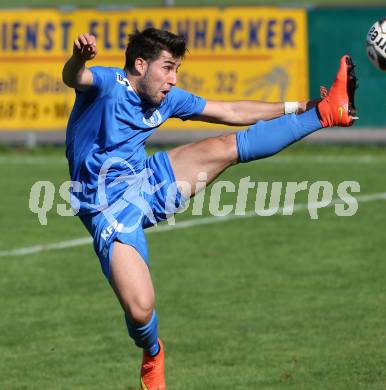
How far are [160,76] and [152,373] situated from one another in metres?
1.94

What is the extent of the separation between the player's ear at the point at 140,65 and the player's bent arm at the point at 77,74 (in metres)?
0.42

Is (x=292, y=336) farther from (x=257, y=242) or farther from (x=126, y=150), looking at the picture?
(x=257, y=242)

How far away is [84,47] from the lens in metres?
7.01

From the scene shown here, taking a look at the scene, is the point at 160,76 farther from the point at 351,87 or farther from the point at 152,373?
the point at 152,373

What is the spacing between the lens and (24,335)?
30.9 feet

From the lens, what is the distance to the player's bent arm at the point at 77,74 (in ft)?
23.4

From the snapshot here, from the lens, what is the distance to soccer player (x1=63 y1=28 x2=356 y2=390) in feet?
24.1

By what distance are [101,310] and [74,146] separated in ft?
9.73

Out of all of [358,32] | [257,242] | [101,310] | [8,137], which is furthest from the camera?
[8,137]

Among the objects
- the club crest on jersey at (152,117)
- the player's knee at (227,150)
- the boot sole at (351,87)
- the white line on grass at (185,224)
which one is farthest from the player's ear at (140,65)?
the white line on grass at (185,224)

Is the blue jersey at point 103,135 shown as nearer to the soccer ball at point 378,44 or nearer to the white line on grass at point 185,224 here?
the soccer ball at point 378,44

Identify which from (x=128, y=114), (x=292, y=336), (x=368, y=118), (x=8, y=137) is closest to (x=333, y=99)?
(x=128, y=114)

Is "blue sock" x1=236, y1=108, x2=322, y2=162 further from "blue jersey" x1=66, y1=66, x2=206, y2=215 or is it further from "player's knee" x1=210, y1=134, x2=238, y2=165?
"blue jersey" x1=66, y1=66, x2=206, y2=215

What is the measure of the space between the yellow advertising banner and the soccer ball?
1139 centimetres
